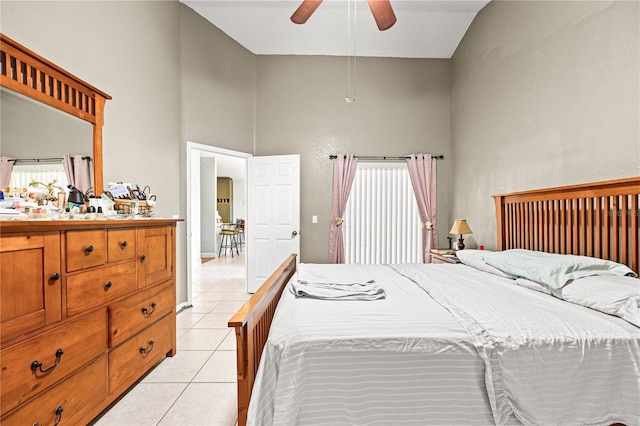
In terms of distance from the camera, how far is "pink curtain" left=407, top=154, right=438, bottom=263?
4.53 meters

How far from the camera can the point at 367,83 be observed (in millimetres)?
4594

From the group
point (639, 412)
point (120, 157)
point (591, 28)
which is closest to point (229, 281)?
point (120, 157)

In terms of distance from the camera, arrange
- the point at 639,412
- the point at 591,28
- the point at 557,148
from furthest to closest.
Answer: the point at 557,148
the point at 591,28
the point at 639,412

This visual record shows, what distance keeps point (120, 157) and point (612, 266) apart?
360 centimetres

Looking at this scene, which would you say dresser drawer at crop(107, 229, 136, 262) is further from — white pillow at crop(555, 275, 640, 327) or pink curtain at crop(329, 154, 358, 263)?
pink curtain at crop(329, 154, 358, 263)

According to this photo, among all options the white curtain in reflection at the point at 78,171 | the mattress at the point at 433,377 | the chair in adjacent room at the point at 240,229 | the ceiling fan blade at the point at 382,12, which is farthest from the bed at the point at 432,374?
the chair in adjacent room at the point at 240,229

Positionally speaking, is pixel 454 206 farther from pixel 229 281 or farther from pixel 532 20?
pixel 229 281

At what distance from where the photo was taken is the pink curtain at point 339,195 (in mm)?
4520

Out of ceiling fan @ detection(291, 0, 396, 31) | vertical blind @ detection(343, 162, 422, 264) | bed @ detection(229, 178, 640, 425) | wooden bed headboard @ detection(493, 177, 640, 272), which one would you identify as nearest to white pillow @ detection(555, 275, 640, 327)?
bed @ detection(229, 178, 640, 425)

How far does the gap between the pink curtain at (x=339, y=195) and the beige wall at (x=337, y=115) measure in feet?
0.41

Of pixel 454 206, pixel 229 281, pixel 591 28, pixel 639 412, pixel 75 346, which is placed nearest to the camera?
pixel 639 412

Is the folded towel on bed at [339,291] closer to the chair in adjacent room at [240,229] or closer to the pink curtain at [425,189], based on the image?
the pink curtain at [425,189]

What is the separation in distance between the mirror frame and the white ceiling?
7.26 ft

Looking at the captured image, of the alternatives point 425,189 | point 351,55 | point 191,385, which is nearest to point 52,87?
point 191,385
